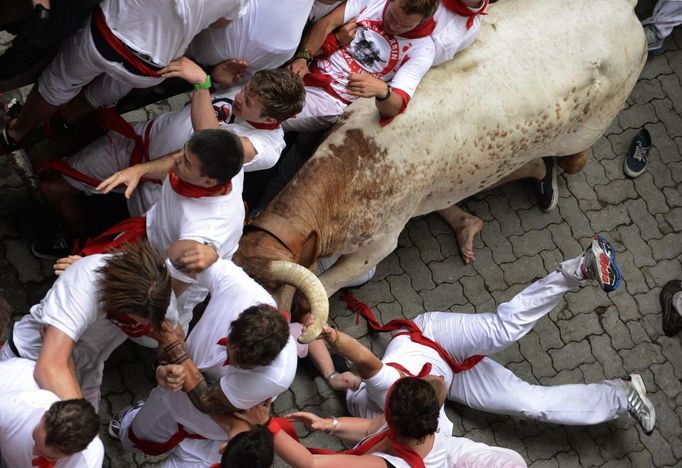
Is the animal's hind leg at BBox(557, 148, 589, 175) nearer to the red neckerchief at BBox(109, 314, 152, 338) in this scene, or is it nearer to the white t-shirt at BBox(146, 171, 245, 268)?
the white t-shirt at BBox(146, 171, 245, 268)

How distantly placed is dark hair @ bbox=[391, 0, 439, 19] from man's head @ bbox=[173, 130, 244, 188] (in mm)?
1517

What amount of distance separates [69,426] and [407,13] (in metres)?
2.91

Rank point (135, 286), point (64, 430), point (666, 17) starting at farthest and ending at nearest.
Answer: point (666, 17) → point (135, 286) → point (64, 430)

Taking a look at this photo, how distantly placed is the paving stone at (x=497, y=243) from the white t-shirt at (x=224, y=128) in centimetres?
255

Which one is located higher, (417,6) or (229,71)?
(417,6)

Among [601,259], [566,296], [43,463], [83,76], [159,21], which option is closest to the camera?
[43,463]

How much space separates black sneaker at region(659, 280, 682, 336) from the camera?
6.90m

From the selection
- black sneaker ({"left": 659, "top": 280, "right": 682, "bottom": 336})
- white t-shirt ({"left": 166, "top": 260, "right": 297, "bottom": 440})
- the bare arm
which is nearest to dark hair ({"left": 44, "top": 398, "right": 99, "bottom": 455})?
the bare arm

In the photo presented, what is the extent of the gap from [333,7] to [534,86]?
1538mm

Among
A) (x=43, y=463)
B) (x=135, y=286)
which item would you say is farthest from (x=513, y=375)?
(x=43, y=463)

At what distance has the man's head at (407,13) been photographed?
4.89 metres

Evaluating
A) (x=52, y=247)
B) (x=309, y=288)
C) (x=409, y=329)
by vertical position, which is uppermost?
(x=309, y=288)

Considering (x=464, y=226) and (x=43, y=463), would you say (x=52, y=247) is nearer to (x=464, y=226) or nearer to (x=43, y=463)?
(x=43, y=463)

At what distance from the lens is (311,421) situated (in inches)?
186
